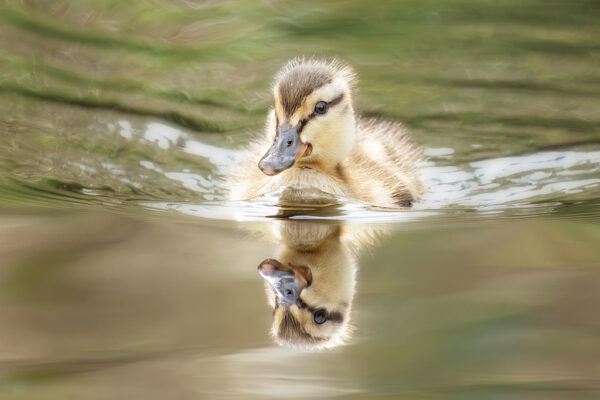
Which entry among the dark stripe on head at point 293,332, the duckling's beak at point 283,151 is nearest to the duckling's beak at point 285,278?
the dark stripe on head at point 293,332

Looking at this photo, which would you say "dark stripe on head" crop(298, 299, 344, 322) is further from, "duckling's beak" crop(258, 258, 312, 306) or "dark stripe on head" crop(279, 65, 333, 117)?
"dark stripe on head" crop(279, 65, 333, 117)

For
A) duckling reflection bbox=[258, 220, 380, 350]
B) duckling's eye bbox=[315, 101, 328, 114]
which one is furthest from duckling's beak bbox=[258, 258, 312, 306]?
duckling's eye bbox=[315, 101, 328, 114]

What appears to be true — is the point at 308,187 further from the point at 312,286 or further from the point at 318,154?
the point at 312,286

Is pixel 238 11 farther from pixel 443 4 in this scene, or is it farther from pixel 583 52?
pixel 583 52

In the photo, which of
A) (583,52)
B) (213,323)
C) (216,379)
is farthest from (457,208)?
(583,52)

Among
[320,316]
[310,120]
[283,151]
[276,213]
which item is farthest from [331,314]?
[310,120]

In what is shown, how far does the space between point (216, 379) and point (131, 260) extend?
69cm

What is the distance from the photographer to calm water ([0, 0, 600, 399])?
59.6 inches

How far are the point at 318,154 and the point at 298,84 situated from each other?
0.25m

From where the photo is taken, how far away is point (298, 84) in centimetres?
308

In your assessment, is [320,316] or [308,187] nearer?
[320,316]

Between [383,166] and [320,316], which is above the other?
[383,166]

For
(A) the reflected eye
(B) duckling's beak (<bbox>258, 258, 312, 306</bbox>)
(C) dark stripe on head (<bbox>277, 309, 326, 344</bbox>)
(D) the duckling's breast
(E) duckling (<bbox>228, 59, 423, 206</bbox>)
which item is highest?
(E) duckling (<bbox>228, 59, 423, 206</bbox>)

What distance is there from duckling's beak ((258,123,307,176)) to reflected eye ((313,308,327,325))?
1097 millimetres
